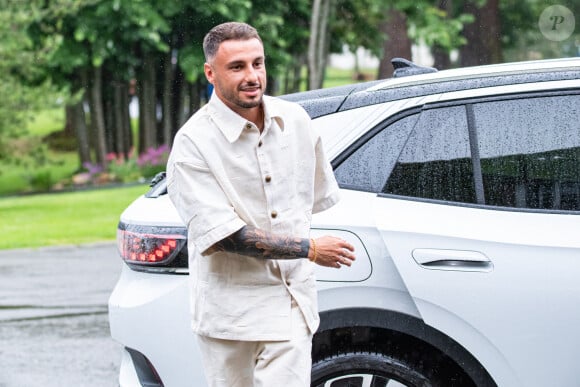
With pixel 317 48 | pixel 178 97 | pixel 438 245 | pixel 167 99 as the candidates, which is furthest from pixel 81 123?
pixel 438 245

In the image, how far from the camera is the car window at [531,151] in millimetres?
4402

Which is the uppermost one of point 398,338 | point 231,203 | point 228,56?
point 228,56

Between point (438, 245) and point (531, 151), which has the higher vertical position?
point (531, 151)

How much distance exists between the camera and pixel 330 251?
3.63 meters

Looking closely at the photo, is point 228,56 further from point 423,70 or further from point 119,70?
point 119,70

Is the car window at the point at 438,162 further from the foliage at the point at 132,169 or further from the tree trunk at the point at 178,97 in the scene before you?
the tree trunk at the point at 178,97

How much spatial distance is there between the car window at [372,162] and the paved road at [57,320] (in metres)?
3.21

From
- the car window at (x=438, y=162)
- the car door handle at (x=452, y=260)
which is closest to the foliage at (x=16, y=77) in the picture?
the car window at (x=438, y=162)

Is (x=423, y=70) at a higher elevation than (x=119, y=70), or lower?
higher

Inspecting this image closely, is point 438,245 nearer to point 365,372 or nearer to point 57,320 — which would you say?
point 365,372

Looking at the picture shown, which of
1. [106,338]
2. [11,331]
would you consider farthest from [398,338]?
[11,331]

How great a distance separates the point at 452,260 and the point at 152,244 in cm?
112

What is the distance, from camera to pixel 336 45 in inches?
1439

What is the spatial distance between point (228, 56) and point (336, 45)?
33213 millimetres
